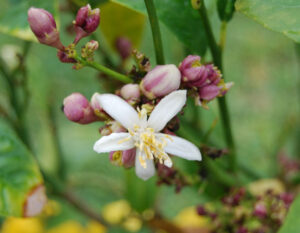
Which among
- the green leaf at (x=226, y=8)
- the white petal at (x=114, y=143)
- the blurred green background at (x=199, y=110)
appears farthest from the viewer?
the blurred green background at (x=199, y=110)

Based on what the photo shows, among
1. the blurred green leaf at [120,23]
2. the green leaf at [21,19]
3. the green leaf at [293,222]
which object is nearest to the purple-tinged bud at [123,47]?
the blurred green leaf at [120,23]

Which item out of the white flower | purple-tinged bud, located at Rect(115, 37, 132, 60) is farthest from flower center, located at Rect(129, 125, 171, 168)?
purple-tinged bud, located at Rect(115, 37, 132, 60)

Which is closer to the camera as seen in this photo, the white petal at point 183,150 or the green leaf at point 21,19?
the white petal at point 183,150

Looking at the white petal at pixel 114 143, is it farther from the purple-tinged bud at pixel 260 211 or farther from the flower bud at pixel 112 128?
the purple-tinged bud at pixel 260 211

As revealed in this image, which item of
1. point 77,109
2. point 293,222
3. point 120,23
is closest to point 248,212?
point 293,222

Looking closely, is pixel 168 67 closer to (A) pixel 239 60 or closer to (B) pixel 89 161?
(B) pixel 89 161

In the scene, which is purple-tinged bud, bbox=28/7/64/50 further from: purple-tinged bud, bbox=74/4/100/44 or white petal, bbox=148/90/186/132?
white petal, bbox=148/90/186/132

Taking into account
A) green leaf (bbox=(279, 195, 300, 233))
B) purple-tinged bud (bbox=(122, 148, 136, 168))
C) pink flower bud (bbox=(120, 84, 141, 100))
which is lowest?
→ green leaf (bbox=(279, 195, 300, 233))
